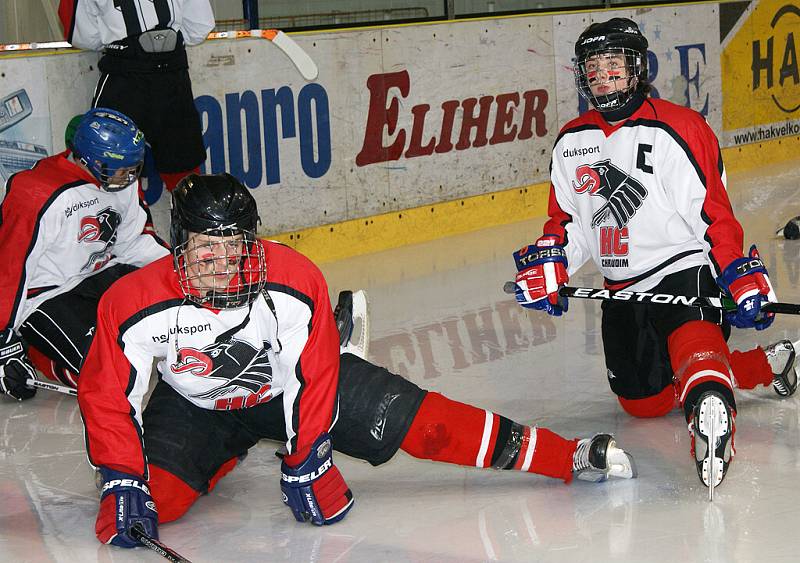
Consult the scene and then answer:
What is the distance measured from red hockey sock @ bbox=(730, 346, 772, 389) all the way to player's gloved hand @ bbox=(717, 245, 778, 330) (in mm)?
420

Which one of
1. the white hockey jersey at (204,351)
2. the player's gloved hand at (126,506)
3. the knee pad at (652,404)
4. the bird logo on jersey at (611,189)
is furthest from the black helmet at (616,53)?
the player's gloved hand at (126,506)

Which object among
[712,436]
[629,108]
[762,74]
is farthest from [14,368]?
[762,74]

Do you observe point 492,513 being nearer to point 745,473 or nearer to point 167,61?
point 745,473

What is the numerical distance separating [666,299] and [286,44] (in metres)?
2.98

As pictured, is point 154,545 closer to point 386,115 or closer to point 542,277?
point 542,277

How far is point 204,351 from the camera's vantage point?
8.23ft

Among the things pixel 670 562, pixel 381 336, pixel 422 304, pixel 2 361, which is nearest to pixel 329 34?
pixel 422 304

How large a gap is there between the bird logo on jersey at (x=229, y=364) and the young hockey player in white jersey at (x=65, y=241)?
120 cm

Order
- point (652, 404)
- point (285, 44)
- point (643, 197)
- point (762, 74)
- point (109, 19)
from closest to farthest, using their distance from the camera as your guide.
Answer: point (643, 197) → point (652, 404) → point (109, 19) → point (285, 44) → point (762, 74)

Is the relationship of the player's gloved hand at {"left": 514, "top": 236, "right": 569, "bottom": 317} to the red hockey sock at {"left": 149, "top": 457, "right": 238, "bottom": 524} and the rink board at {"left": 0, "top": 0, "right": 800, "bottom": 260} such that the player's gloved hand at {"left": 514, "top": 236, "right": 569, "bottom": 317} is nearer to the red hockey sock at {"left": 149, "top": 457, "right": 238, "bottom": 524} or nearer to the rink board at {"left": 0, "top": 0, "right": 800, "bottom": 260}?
the red hockey sock at {"left": 149, "top": 457, "right": 238, "bottom": 524}

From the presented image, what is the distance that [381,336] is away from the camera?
431cm

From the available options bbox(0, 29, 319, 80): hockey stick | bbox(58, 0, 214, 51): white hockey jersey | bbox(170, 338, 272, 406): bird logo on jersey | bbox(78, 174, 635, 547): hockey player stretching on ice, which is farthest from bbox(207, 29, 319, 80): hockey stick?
bbox(170, 338, 272, 406): bird logo on jersey

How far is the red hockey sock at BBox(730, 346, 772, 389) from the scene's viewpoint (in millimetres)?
3236

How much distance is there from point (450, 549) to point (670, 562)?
1.38 ft
